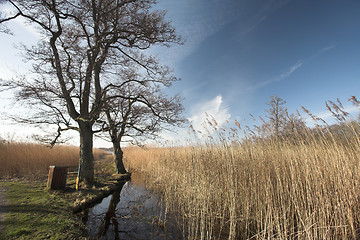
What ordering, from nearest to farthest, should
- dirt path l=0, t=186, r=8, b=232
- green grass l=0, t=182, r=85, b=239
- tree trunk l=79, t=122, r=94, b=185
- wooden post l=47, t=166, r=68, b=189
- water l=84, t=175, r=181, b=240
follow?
green grass l=0, t=182, r=85, b=239 < dirt path l=0, t=186, r=8, b=232 < water l=84, t=175, r=181, b=240 < wooden post l=47, t=166, r=68, b=189 < tree trunk l=79, t=122, r=94, b=185

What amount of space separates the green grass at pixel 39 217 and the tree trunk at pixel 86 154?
1.23 m

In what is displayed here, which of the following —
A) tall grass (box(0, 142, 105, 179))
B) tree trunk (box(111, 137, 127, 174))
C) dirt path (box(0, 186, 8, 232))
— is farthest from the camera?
tree trunk (box(111, 137, 127, 174))

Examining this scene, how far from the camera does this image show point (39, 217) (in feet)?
10.7

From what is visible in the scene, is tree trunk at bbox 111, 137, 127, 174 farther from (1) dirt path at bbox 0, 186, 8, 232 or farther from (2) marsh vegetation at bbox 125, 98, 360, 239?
(2) marsh vegetation at bbox 125, 98, 360, 239

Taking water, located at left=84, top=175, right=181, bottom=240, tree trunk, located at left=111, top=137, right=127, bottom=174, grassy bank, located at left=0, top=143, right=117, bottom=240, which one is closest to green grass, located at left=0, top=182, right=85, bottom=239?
grassy bank, located at left=0, top=143, right=117, bottom=240

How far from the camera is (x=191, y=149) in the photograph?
16.9 ft

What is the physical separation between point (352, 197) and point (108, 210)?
5886 millimetres

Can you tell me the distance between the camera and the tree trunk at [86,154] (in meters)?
5.88

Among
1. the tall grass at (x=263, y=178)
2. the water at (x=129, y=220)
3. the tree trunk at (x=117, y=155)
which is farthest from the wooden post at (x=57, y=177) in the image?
the tall grass at (x=263, y=178)

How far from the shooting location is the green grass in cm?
271

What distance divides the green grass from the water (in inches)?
19.4

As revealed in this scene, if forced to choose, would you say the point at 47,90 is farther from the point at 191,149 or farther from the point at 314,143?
the point at 314,143

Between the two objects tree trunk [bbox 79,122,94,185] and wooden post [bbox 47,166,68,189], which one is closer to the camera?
wooden post [bbox 47,166,68,189]

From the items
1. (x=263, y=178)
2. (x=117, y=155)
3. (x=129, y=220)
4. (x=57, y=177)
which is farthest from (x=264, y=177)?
A: (x=117, y=155)
